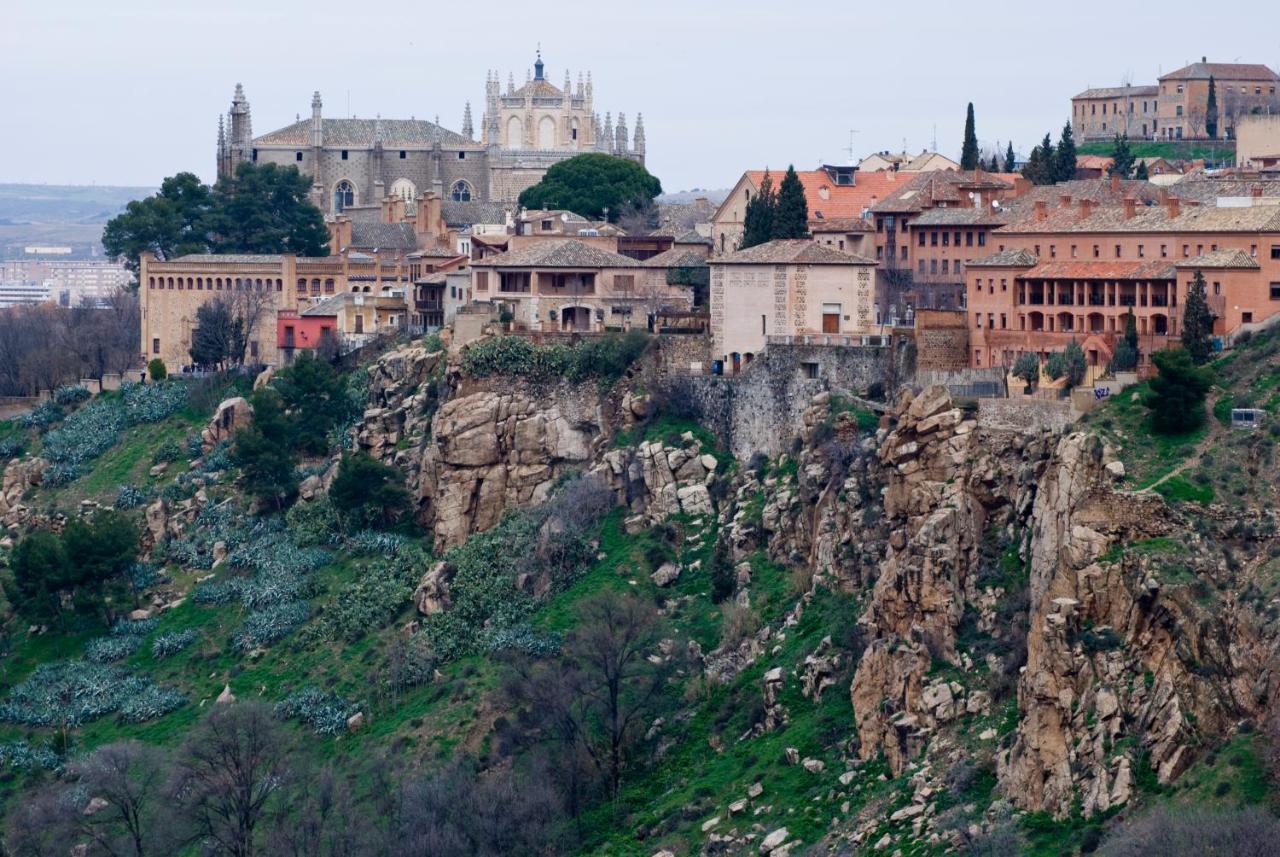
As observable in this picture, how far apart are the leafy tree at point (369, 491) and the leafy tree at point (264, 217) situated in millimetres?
25180

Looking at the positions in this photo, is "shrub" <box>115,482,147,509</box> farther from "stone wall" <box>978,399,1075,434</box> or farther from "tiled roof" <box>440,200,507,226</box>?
"stone wall" <box>978,399,1075,434</box>

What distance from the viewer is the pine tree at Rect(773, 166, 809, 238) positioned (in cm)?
7969

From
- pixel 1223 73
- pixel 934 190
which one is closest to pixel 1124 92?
pixel 1223 73

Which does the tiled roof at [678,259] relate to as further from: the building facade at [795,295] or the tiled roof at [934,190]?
the building facade at [795,295]

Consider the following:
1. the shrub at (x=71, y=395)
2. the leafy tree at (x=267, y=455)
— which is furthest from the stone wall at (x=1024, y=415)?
the shrub at (x=71, y=395)

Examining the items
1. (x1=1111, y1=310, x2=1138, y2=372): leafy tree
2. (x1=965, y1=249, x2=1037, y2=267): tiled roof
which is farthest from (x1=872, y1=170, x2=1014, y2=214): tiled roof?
(x1=1111, y1=310, x2=1138, y2=372): leafy tree

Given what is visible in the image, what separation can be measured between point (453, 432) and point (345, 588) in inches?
208

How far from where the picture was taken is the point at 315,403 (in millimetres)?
84375

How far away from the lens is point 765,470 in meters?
70.8

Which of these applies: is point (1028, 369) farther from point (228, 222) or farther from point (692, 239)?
point (228, 222)

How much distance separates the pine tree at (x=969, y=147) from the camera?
304 feet

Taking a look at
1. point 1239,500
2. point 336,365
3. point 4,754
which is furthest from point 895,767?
point 336,365

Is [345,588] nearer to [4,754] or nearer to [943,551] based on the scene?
[4,754]

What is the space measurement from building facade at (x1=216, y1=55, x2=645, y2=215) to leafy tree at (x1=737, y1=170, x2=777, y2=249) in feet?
117
